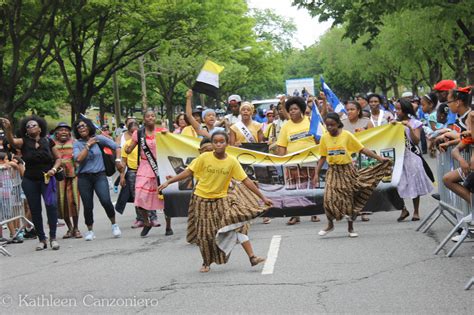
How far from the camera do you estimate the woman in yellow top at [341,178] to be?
10.9 metres

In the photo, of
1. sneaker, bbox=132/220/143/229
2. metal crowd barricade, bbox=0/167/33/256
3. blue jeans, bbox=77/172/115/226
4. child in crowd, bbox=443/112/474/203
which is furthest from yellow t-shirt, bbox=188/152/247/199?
sneaker, bbox=132/220/143/229

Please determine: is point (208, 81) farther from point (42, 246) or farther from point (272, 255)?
point (272, 255)

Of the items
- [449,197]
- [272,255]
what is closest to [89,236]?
[272,255]

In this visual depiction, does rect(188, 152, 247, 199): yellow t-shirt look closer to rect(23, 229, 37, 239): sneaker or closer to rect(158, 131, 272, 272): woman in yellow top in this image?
rect(158, 131, 272, 272): woman in yellow top

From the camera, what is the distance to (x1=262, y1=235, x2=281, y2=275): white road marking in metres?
8.78

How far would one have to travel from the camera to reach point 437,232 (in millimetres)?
10891

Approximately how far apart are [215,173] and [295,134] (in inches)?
155

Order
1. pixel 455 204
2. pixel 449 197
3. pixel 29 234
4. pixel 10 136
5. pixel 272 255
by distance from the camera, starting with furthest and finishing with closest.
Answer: pixel 29 234 → pixel 10 136 → pixel 449 197 → pixel 272 255 → pixel 455 204

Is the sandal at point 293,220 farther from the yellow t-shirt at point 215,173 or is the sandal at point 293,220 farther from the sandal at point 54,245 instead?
the yellow t-shirt at point 215,173

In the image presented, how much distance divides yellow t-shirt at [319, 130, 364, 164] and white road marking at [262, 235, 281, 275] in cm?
119

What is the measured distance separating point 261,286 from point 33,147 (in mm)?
5041

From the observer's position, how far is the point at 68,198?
1315 cm

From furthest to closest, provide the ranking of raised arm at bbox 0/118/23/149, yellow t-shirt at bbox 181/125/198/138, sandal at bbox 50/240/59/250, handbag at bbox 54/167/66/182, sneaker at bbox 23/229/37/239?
yellow t-shirt at bbox 181/125/198/138 < sneaker at bbox 23/229/37/239 < handbag at bbox 54/167/66/182 < sandal at bbox 50/240/59/250 < raised arm at bbox 0/118/23/149

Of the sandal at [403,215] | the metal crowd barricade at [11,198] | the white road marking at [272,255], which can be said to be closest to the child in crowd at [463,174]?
the white road marking at [272,255]
